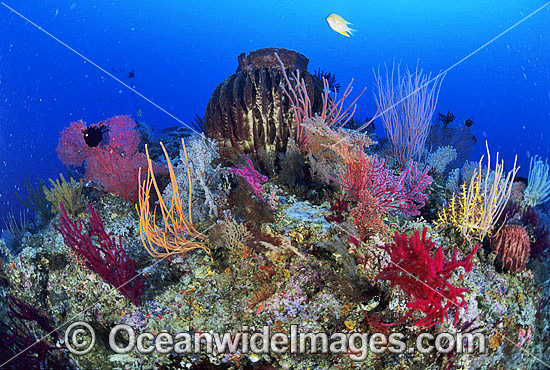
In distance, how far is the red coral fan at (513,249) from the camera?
322 centimetres

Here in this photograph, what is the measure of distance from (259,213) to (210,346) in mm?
1373

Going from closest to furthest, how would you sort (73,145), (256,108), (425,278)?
(425,278)
(73,145)
(256,108)

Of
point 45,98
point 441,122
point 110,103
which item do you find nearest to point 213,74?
point 110,103

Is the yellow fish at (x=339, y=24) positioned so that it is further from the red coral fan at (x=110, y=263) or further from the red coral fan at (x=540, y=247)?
the red coral fan at (x=110, y=263)

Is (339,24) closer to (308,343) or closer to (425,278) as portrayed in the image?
(425,278)

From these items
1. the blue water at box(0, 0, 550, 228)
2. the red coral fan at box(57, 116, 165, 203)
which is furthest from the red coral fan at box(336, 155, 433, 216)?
the blue water at box(0, 0, 550, 228)

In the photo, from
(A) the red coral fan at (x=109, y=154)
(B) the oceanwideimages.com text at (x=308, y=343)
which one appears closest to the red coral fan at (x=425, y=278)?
(B) the oceanwideimages.com text at (x=308, y=343)

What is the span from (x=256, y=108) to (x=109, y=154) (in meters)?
2.28

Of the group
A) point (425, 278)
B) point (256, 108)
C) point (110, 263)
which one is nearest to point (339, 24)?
point (256, 108)

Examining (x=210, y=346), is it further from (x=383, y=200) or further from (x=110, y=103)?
(x=110, y=103)

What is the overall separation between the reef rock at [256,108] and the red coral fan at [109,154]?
1.27 meters

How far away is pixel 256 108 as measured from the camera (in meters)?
4.78

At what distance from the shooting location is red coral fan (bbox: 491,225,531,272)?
10.6 ft

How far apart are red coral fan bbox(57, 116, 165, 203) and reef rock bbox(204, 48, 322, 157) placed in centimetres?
127
